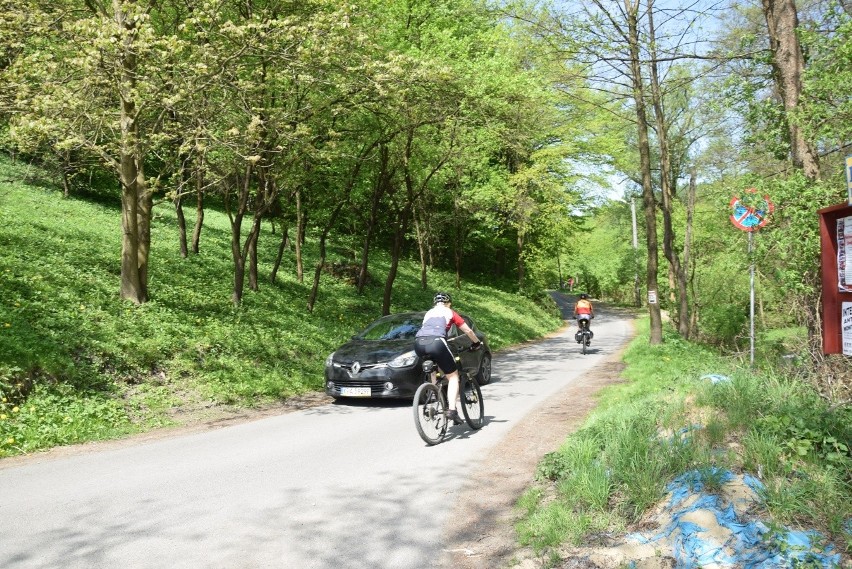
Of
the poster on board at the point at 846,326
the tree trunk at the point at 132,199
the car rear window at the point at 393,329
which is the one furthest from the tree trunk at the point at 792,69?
the tree trunk at the point at 132,199

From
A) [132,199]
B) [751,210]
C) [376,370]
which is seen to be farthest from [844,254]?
[132,199]

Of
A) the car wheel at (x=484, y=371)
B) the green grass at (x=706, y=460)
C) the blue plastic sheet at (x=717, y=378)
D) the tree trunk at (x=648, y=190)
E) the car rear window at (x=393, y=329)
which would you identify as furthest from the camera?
the tree trunk at (x=648, y=190)

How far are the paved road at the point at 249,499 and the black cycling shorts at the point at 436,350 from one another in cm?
104

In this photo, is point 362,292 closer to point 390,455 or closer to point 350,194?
point 350,194

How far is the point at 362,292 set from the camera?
75.4 feet

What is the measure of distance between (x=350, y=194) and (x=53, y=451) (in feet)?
41.4

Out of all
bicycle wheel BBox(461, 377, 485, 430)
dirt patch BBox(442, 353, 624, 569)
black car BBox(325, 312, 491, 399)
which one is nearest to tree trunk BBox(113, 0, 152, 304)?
black car BBox(325, 312, 491, 399)

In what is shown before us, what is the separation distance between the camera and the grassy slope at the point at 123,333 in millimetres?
8891

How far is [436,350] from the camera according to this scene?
8266 millimetres

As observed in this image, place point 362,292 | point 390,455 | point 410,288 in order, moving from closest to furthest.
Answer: point 390,455, point 362,292, point 410,288

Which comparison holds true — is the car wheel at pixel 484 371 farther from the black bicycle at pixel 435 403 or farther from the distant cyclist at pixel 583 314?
the distant cyclist at pixel 583 314

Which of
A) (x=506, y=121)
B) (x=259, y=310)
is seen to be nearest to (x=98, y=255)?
(x=259, y=310)

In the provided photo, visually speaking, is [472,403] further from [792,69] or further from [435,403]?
[792,69]

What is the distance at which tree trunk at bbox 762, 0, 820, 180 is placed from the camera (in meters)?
8.27
